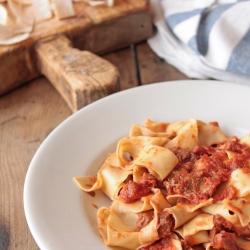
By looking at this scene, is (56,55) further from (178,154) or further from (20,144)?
(178,154)

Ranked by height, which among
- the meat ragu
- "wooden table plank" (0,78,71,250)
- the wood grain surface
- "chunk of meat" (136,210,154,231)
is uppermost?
the wood grain surface

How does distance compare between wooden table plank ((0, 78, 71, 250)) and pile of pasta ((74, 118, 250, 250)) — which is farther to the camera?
wooden table plank ((0, 78, 71, 250))

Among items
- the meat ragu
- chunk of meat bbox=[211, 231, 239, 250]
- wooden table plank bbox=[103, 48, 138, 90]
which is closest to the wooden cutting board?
wooden table plank bbox=[103, 48, 138, 90]

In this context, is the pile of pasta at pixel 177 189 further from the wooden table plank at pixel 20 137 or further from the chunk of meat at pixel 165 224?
the wooden table plank at pixel 20 137

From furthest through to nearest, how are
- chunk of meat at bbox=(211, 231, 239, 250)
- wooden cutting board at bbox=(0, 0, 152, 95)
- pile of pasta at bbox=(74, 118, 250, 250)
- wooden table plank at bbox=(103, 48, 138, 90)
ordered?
1. wooden table plank at bbox=(103, 48, 138, 90)
2. wooden cutting board at bbox=(0, 0, 152, 95)
3. pile of pasta at bbox=(74, 118, 250, 250)
4. chunk of meat at bbox=(211, 231, 239, 250)

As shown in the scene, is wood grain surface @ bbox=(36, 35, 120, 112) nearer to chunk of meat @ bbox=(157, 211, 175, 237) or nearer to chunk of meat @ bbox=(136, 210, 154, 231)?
chunk of meat @ bbox=(136, 210, 154, 231)

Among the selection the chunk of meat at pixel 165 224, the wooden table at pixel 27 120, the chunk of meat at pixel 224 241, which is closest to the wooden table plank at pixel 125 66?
the wooden table at pixel 27 120

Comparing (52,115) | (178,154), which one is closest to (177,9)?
(52,115)
